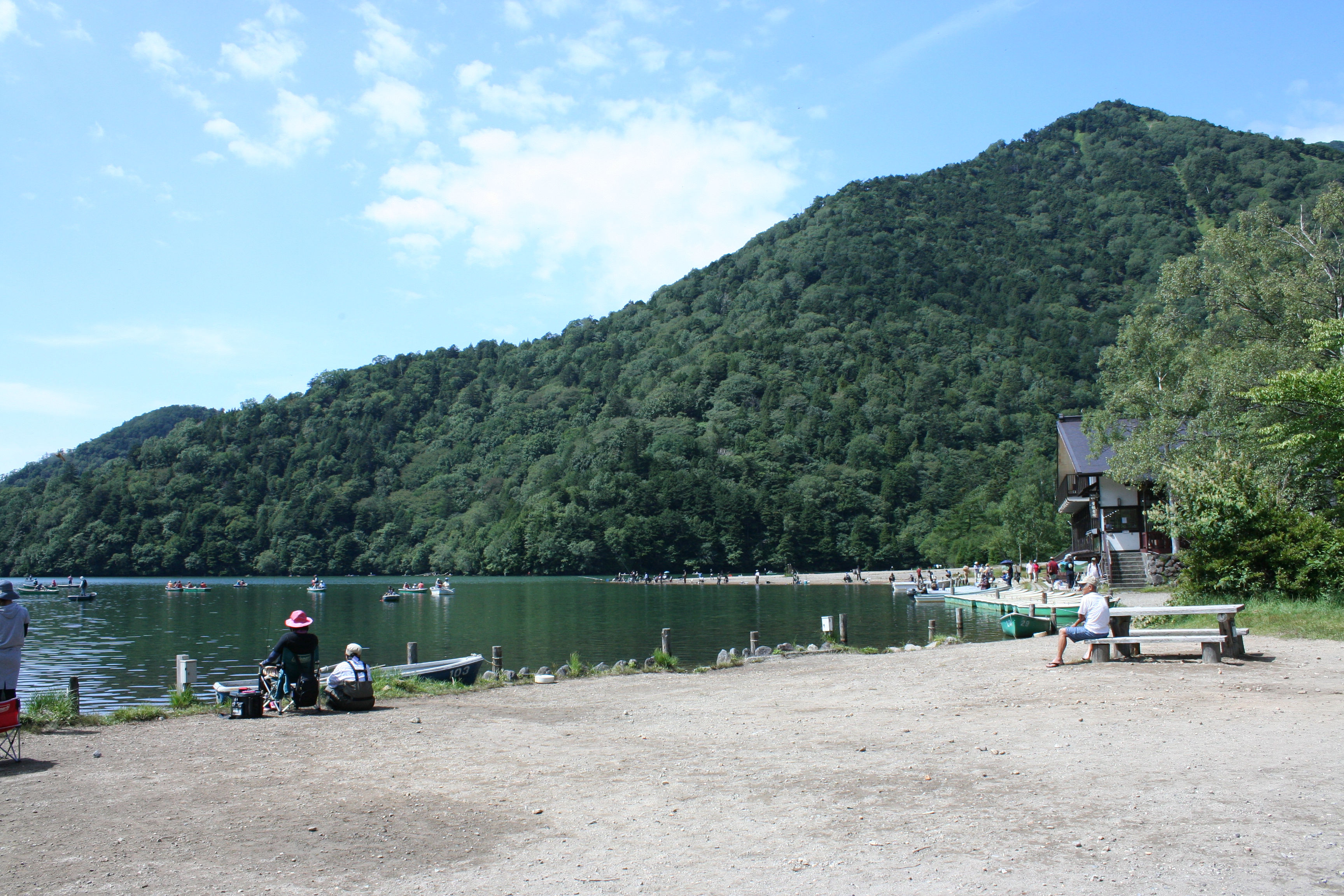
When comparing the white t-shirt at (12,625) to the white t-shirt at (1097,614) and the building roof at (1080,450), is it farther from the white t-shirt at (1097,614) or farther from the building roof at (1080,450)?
the building roof at (1080,450)

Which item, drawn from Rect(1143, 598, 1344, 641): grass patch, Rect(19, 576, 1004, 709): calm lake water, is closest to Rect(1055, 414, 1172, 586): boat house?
Rect(19, 576, 1004, 709): calm lake water

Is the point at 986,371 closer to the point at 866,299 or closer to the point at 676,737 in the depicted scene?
the point at 866,299

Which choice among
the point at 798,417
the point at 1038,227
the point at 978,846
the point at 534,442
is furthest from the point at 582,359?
the point at 978,846

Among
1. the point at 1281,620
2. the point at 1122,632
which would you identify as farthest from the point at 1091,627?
the point at 1281,620

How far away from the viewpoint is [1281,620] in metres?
17.6

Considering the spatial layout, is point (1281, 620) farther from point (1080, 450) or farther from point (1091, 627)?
point (1080, 450)

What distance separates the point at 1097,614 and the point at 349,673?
39.3 ft

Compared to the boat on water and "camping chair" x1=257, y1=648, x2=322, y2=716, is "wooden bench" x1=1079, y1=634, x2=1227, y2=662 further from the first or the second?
Result: "camping chair" x1=257, y1=648, x2=322, y2=716

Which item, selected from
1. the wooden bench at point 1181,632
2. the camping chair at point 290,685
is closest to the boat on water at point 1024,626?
the wooden bench at point 1181,632

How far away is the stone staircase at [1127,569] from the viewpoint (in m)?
38.2

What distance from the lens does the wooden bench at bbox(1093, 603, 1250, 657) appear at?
13.9m

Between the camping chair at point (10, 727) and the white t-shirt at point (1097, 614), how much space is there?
14687mm

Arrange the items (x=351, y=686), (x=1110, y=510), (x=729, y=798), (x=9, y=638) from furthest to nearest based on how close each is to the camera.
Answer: (x=1110, y=510)
(x=351, y=686)
(x=9, y=638)
(x=729, y=798)

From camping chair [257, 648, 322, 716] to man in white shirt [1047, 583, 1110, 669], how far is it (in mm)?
11701
